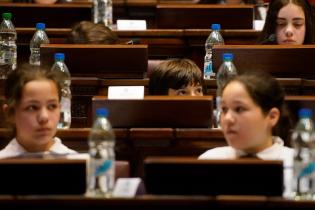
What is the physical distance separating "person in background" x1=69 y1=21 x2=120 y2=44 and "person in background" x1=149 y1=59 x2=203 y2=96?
12.1 inches

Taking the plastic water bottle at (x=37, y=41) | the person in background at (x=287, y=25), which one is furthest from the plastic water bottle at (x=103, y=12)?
the person in background at (x=287, y=25)

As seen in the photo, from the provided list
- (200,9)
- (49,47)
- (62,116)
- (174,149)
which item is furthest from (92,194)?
(200,9)

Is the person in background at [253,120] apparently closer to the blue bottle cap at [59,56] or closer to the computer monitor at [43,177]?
the computer monitor at [43,177]

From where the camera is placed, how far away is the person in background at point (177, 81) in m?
2.62

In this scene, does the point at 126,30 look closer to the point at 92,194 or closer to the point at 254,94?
the point at 254,94

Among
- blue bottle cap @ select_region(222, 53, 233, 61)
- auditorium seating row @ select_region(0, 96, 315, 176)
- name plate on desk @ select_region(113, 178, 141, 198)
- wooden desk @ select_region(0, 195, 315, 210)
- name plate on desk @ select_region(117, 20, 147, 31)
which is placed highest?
name plate on desk @ select_region(117, 20, 147, 31)

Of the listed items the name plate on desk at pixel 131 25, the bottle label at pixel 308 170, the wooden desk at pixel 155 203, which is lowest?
the wooden desk at pixel 155 203

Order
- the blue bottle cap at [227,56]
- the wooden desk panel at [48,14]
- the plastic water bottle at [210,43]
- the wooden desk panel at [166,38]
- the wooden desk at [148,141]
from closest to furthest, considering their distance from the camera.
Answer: the wooden desk at [148,141], the blue bottle cap at [227,56], the plastic water bottle at [210,43], the wooden desk panel at [166,38], the wooden desk panel at [48,14]

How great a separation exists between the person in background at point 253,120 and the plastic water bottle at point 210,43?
79cm

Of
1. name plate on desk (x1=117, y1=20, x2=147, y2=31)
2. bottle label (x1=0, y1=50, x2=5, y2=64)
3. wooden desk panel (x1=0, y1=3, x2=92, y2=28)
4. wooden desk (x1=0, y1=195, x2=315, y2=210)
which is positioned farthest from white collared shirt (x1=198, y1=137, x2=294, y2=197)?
wooden desk panel (x1=0, y1=3, x2=92, y2=28)

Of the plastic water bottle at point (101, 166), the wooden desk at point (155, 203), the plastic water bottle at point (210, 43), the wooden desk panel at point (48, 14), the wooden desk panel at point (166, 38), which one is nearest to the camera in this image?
the wooden desk at point (155, 203)

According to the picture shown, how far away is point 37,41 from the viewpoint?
120 inches

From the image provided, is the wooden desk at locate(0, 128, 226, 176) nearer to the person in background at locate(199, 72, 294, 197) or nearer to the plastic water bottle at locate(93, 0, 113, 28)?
the person in background at locate(199, 72, 294, 197)

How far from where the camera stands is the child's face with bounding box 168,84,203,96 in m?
2.62
